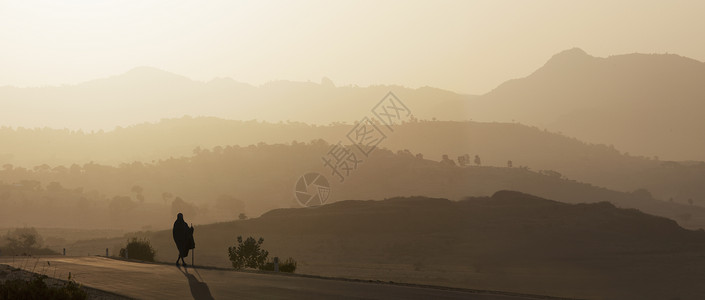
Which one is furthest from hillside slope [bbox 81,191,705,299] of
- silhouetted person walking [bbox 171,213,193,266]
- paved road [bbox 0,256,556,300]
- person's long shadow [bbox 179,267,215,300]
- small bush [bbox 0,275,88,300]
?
small bush [bbox 0,275,88,300]

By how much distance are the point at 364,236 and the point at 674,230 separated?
44.1m

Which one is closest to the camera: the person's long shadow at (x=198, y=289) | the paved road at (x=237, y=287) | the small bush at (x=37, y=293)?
the small bush at (x=37, y=293)

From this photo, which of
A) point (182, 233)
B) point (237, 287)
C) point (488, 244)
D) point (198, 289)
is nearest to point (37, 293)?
point (198, 289)

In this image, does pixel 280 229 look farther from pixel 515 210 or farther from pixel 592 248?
pixel 592 248

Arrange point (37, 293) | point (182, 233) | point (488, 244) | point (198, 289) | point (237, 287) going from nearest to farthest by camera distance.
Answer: point (37, 293) < point (198, 289) < point (237, 287) < point (182, 233) < point (488, 244)

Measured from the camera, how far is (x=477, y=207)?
135125mm

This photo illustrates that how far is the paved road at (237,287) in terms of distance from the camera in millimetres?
21016

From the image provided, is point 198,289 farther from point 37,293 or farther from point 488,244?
point 488,244

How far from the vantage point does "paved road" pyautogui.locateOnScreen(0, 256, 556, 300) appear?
21.0 m

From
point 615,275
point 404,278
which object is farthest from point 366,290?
point 615,275

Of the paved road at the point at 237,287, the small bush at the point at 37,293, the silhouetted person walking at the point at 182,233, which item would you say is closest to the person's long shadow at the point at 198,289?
the paved road at the point at 237,287

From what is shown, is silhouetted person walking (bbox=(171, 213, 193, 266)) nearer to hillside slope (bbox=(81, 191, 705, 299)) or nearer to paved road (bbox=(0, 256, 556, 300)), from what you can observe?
paved road (bbox=(0, 256, 556, 300))

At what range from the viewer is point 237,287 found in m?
23.4

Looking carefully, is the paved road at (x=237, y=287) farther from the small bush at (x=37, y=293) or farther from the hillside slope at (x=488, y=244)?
the hillside slope at (x=488, y=244)
